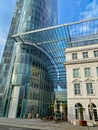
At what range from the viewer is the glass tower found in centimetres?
3284

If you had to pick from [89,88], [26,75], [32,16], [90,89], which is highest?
[32,16]

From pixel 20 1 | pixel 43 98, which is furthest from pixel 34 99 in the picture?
pixel 20 1

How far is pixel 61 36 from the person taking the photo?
36.5 meters

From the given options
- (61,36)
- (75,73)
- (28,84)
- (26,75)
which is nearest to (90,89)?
(75,73)

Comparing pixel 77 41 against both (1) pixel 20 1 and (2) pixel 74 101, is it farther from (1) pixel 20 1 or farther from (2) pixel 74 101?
(1) pixel 20 1

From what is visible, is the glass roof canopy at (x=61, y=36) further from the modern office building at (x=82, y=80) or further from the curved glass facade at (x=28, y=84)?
the modern office building at (x=82, y=80)

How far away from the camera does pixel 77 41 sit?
3816 cm

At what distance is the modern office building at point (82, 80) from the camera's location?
25.1 metres

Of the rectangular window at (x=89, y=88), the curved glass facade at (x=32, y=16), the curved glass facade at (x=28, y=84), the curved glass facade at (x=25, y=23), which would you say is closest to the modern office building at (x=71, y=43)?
the rectangular window at (x=89, y=88)

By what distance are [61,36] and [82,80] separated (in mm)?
15674

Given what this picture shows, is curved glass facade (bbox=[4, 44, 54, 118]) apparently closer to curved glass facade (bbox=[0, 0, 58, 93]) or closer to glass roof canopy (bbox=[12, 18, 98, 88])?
glass roof canopy (bbox=[12, 18, 98, 88])

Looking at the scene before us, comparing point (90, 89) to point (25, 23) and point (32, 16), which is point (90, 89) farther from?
point (32, 16)

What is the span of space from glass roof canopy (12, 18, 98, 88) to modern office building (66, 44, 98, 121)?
682cm

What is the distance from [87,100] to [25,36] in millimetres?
25533
